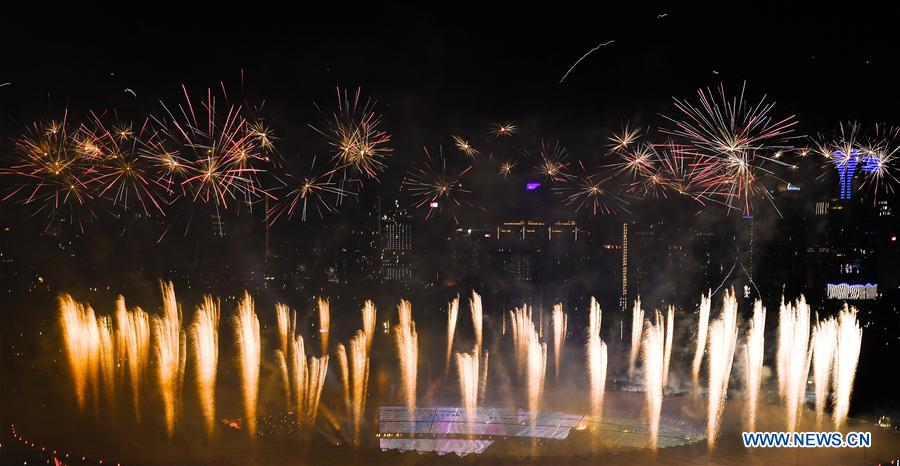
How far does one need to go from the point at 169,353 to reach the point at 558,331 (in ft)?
37.8

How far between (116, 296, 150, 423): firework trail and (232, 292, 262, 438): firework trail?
214 centimetres

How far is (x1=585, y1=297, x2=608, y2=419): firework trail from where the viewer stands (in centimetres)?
Answer: 1349

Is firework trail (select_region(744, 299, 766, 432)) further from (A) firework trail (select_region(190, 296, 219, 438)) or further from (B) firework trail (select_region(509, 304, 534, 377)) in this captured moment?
(A) firework trail (select_region(190, 296, 219, 438))

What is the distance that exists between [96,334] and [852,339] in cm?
1900

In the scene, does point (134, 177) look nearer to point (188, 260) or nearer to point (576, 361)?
point (188, 260)

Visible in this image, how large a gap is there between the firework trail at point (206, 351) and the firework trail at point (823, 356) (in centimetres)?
1183

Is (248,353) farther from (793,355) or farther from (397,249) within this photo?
(793,355)

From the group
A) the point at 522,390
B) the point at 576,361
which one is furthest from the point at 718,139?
the point at 576,361

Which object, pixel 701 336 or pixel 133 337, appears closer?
pixel 133 337

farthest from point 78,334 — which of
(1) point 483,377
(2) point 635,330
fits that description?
(2) point 635,330

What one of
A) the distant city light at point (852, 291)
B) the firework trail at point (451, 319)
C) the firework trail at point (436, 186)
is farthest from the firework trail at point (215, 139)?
the distant city light at point (852, 291)

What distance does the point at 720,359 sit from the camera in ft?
55.9

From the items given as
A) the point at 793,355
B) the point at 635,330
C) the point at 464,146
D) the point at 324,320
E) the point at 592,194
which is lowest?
the point at 793,355

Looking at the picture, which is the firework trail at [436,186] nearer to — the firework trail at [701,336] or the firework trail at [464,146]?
the firework trail at [464,146]
